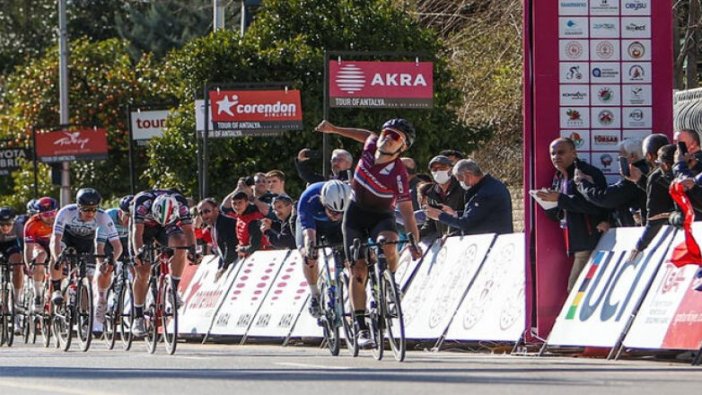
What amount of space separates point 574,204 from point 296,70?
18.3m

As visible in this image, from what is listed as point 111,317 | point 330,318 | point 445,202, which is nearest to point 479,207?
point 445,202

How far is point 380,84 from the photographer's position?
26219 millimetres

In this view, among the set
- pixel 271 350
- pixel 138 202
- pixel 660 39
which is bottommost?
pixel 271 350

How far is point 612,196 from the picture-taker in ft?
53.0

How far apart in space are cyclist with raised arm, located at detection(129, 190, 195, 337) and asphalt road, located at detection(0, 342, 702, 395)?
2.68 m

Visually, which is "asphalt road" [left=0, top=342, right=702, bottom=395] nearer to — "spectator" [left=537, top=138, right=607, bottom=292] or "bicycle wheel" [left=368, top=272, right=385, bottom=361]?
"bicycle wheel" [left=368, top=272, right=385, bottom=361]

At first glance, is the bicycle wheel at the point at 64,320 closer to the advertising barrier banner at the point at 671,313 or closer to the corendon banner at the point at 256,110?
the advertising barrier banner at the point at 671,313

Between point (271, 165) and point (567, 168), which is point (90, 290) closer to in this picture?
point (567, 168)

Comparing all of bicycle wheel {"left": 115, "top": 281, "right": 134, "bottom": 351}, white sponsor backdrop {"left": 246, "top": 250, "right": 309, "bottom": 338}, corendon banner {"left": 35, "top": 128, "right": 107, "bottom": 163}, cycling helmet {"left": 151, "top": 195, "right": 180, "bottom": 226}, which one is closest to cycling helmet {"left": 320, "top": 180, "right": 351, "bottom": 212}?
cycling helmet {"left": 151, "top": 195, "right": 180, "bottom": 226}

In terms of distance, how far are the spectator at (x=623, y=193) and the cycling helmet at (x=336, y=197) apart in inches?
81.3

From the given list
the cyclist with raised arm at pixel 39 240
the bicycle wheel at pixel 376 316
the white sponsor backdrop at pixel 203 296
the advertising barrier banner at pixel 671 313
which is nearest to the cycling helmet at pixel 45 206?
the cyclist with raised arm at pixel 39 240

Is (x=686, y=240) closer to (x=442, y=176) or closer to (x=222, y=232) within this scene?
(x=442, y=176)

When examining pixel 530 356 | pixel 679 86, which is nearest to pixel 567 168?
pixel 530 356

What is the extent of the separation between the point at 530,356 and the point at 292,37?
19.6 m
